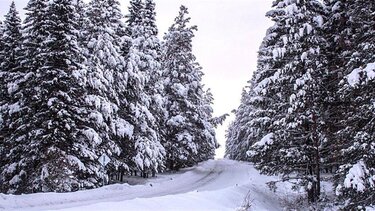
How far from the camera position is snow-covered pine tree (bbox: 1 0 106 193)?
18.0 meters

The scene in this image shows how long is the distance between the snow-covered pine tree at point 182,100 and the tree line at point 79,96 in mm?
186

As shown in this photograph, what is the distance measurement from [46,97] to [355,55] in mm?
14488

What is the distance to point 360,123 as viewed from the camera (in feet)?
42.2

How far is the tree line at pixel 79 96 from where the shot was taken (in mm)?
18516

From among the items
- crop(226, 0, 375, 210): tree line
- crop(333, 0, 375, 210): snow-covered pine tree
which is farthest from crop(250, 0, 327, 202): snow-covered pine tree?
crop(333, 0, 375, 210): snow-covered pine tree

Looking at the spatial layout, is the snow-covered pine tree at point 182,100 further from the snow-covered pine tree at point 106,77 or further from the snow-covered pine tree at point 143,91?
the snow-covered pine tree at point 106,77

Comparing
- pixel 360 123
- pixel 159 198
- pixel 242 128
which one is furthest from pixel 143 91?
pixel 242 128

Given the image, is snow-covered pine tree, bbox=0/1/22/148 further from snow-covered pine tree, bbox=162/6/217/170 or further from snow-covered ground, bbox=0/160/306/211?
snow-covered pine tree, bbox=162/6/217/170

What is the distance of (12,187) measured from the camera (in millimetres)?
19188

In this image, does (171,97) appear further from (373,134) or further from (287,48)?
(373,134)

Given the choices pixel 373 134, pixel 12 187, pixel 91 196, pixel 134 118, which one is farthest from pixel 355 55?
pixel 12 187

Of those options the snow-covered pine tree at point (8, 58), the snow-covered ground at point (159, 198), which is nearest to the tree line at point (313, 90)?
the snow-covered ground at point (159, 198)

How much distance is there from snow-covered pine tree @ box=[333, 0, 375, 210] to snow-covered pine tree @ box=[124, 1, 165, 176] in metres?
14.0

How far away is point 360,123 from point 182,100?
20.2 meters
